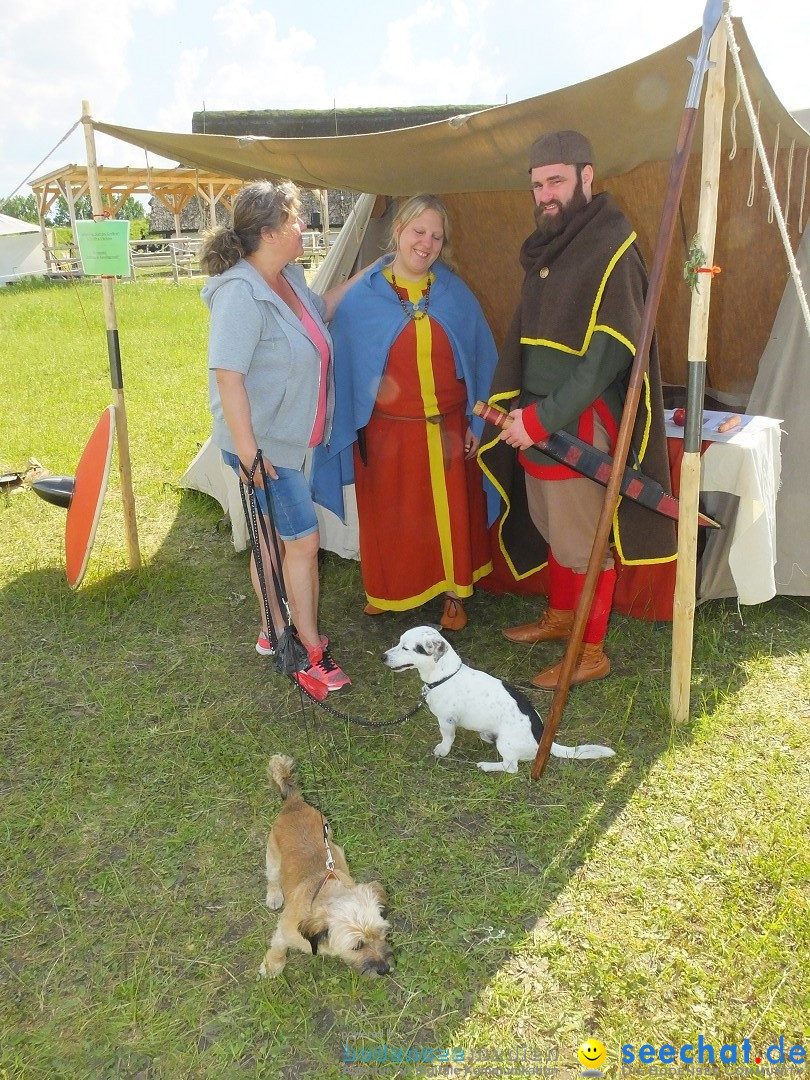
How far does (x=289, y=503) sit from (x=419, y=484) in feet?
2.13

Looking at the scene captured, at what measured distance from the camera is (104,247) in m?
3.43

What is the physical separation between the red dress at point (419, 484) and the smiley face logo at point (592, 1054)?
1906 mm

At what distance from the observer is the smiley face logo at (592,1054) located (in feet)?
5.53

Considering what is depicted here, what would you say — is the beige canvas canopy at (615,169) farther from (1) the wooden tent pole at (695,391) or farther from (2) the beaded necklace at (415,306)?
(2) the beaded necklace at (415,306)

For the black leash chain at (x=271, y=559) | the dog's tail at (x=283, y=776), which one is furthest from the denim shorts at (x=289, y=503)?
the dog's tail at (x=283, y=776)

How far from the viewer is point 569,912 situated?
206 centimetres

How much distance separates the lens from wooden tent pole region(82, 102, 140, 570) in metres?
3.34

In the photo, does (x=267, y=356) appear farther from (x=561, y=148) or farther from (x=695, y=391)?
(x=695, y=391)

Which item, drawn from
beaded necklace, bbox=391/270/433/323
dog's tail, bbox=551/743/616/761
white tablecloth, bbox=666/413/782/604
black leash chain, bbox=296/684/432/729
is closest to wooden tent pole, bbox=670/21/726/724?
dog's tail, bbox=551/743/616/761

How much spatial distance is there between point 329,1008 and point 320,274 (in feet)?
11.3

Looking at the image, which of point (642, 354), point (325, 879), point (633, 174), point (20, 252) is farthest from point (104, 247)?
point (20, 252)

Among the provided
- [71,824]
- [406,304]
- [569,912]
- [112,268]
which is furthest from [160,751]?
[112,268]

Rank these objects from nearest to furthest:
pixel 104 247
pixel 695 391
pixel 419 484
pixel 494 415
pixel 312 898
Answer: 1. pixel 312 898
2. pixel 695 391
3. pixel 494 415
4. pixel 419 484
5. pixel 104 247

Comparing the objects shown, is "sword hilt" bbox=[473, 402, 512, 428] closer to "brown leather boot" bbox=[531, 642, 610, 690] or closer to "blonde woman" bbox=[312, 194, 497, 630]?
"blonde woman" bbox=[312, 194, 497, 630]
